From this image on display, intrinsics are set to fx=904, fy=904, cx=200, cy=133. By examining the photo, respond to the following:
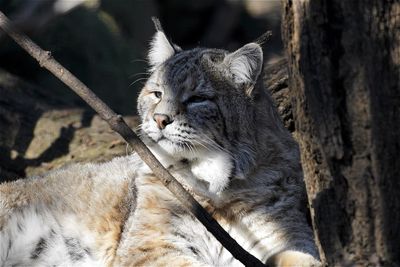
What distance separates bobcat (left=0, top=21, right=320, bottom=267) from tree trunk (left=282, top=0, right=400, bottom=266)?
1376mm

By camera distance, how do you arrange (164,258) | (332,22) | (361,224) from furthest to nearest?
(164,258) < (361,224) < (332,22)

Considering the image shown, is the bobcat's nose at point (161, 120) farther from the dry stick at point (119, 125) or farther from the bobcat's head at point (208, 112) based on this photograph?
the dry stick at point (119, 125)

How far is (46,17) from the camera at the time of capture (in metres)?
3.72

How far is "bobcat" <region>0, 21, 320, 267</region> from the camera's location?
5.46 m

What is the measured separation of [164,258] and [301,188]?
1.02 metres

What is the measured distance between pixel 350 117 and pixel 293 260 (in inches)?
65.4

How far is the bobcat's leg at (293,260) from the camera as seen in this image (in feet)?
16.6

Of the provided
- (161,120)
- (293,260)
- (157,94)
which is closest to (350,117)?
(293,260)

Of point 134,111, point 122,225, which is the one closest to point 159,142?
point 122,225

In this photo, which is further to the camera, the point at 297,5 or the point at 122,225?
the point at 122,225

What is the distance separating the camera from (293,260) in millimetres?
5086

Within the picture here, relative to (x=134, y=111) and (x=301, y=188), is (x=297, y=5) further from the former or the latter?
(x=134, y=111)

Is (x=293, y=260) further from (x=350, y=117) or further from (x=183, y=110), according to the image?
(x=350, y=117)

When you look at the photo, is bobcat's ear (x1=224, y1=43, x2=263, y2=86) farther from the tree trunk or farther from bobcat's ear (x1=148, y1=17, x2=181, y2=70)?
the tree trunk
